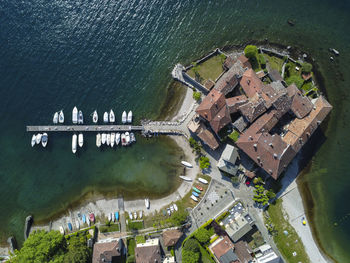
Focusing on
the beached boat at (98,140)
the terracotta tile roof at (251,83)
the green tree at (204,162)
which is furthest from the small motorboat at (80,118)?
the terracotta tile roof at (251,83)

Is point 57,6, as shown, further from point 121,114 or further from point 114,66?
point 121,114

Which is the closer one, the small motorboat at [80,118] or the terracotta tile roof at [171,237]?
the terracotta tile roof at [171,237]

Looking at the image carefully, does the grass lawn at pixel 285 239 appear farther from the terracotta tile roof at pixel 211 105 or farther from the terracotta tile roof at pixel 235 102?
the terracotta tile roof at pixel 211 105

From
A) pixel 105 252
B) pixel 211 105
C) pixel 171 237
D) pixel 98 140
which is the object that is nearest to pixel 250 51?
pixel 211 105

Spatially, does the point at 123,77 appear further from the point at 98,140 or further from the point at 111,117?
the point at 98,140

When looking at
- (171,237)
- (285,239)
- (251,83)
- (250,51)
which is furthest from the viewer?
(285,239)

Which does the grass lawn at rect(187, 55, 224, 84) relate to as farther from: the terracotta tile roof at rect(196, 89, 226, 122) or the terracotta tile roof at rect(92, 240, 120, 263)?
the terracotta tile roof at rect(92, 240, 120, 263)
